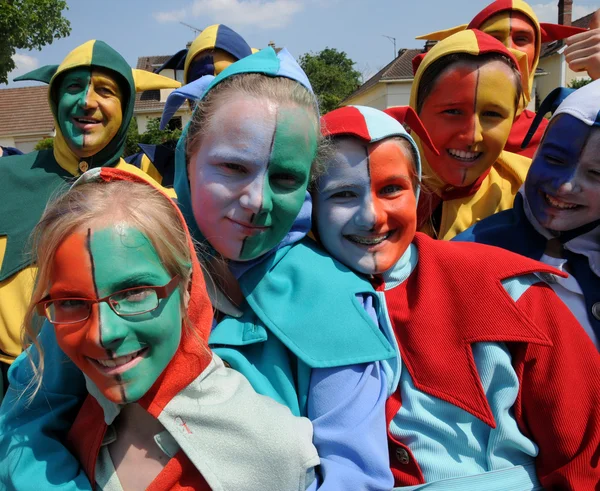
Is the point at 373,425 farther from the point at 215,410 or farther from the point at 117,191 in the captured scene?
the point at 117,191

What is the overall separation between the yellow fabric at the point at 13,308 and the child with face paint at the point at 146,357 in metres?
1.02

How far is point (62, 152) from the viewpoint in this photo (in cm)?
289

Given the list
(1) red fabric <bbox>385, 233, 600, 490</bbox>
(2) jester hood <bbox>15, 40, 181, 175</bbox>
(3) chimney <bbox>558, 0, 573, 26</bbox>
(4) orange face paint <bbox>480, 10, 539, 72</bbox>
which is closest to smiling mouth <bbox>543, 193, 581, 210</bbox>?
(1) red fabric <bbox>385, 233, 600, 490</bbox>

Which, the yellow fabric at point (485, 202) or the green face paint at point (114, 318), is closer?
the green face paint at point (114, 318)

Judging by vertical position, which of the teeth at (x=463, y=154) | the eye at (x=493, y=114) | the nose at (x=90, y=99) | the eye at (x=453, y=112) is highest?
the nose at (x=90, y=99)

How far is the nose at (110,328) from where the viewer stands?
1322mm

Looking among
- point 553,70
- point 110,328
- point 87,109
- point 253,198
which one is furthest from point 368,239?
point 553,70

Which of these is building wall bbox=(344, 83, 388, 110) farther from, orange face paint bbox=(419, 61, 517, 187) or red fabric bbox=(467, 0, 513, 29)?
orange face paint bbox=(419, 61, 517, 187)

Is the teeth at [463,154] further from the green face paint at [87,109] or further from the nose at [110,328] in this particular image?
the green face paint at [87,109]

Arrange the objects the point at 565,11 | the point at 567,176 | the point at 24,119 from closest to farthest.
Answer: the point at 567,176 → the point at 565,11 → the point at 24,119

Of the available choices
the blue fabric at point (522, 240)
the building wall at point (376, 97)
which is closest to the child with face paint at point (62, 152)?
the blue fabric at point (522, 240)

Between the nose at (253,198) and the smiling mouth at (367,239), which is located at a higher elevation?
the nose at (253,198)

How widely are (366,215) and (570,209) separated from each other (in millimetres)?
833

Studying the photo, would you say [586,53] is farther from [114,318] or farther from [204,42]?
[114,318]
